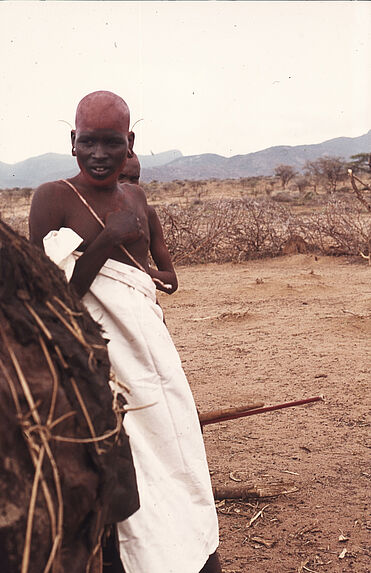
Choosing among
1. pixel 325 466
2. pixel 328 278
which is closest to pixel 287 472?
pixel 325 466

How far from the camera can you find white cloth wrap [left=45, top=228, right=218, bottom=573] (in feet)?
4.74

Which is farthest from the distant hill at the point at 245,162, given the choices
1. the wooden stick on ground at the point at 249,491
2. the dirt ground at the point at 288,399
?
the wooden stick on ground at the point at 249,491

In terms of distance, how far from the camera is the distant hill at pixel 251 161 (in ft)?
376

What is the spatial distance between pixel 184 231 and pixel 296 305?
334 cm

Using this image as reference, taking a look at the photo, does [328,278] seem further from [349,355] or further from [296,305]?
[349,355]

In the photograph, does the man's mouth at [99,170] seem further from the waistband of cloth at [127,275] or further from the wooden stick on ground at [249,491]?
the wooden stick on ground at [249,491]

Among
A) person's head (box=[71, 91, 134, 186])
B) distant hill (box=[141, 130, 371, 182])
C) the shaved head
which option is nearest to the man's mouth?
person's head (box=[71, 91, 134, 186])

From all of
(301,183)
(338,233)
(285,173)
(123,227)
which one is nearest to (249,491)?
(123,227)

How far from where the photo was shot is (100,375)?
1153 millimetres

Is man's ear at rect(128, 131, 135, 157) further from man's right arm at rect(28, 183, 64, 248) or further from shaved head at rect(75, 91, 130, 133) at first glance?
man's right arm at rect(28, 183, 64, 248)

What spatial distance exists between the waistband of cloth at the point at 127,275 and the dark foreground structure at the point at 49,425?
34cm

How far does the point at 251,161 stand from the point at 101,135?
438 ft

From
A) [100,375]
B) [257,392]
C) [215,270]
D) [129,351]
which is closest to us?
[100,375]

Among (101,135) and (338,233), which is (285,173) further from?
(101,135)
